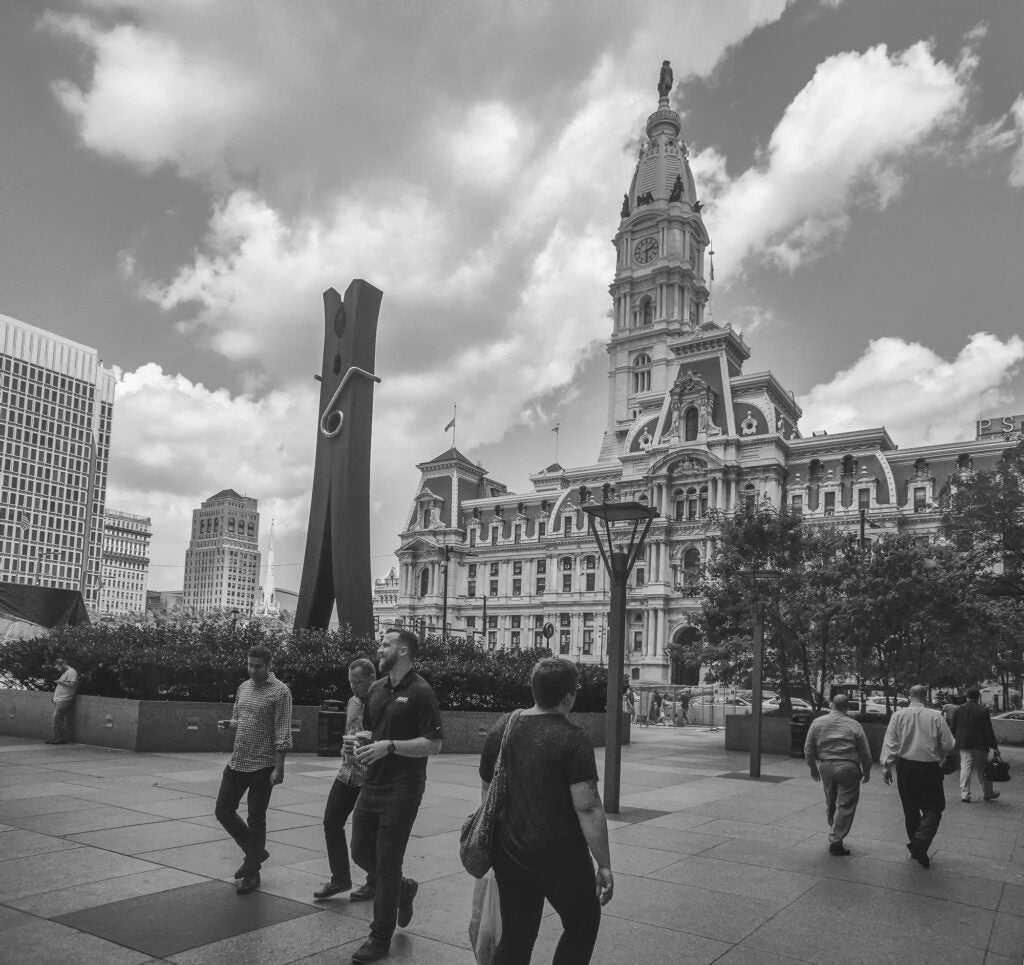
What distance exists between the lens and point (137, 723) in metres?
16.0

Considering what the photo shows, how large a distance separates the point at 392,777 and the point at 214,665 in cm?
1216

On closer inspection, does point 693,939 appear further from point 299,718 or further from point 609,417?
point 609,417

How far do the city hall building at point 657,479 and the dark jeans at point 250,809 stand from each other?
52490mm

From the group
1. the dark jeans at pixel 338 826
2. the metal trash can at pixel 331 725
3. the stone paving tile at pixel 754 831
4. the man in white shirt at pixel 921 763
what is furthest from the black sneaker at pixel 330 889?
the metal trash can at pixel 331 725

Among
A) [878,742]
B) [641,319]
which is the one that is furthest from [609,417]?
[878,742]

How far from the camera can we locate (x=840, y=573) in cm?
2630

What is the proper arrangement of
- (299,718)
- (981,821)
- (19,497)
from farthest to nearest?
(19,497) < (299,718) < (981,821)

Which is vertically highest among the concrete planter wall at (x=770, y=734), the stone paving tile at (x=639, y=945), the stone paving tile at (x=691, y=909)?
the stone paving tile at (x=639, y=945)

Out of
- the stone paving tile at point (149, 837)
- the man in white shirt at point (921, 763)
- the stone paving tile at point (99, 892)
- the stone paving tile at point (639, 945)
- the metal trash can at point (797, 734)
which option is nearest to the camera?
the stone paving tile at point (639, 945)

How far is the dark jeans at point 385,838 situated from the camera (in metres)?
5.88

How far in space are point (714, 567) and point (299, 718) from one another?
15.8m

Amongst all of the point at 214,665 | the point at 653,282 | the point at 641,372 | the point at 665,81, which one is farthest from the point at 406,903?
the point at 665,81

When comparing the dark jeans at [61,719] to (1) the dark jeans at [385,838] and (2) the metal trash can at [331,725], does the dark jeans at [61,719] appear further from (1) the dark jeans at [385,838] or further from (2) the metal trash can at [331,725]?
(1) the dark jeans at [385,838]

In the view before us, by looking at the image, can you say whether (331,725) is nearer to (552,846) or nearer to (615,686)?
(615,686)
